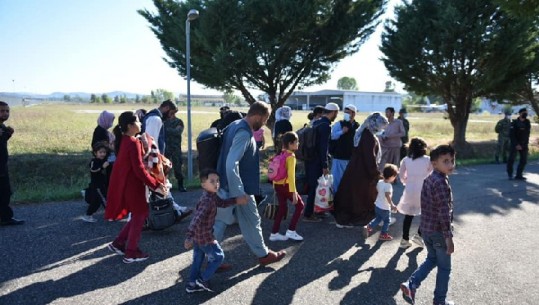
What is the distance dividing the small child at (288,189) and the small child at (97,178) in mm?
2643

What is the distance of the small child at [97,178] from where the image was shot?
18.4ft

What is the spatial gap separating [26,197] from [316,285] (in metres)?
5.95

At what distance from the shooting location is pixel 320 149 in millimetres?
5719

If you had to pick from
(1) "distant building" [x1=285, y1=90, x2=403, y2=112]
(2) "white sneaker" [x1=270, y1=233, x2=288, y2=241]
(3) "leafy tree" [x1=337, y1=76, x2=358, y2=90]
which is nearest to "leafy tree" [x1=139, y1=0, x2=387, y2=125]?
(2) "white sneaker" [x1=270, y1=233, x2=288, y2=241]

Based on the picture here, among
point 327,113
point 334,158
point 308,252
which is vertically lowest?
point 308,252

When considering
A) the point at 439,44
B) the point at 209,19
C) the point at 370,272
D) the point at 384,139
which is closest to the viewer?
the point at 370,272

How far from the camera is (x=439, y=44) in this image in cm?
1531

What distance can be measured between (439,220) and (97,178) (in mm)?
4746

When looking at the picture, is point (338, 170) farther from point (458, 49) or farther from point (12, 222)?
point (458, 49)

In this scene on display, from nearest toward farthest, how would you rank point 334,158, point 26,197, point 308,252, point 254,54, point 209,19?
point 308,252 → point 334,158 → point 26,197 → point 209,19 → point 254,54

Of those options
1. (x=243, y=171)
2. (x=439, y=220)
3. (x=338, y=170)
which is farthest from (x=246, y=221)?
(x=338, y=170)

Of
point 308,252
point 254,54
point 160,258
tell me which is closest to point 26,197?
point 160,258

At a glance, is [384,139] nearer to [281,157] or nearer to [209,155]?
[281,157]

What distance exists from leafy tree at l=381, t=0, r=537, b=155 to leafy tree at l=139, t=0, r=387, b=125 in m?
2.44
